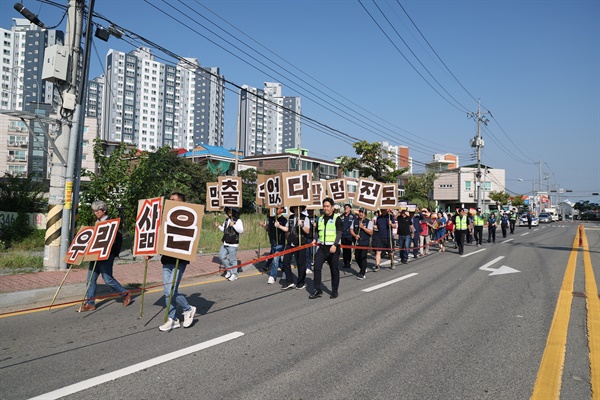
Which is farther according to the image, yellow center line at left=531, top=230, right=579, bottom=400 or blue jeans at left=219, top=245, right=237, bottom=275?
blue jeans at left=219, top=245, right=237, bottom=275

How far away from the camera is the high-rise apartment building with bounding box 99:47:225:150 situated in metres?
134

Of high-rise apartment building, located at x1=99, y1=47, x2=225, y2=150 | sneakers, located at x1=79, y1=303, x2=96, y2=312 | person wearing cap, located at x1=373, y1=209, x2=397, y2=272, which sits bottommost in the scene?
sneakers, located at x1=79, y1=303, x2=96, y2=312

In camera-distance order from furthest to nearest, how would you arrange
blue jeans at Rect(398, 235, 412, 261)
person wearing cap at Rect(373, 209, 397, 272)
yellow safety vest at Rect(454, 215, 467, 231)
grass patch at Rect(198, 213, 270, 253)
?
grass patch at Rect(198, 213, 270, 253), yellow safety vest at Rect(454, 215, 467, 231), blue jeans at Rect(398, 235, 412, 261), person wearing cap at Rect(373, 209, 397, 272)

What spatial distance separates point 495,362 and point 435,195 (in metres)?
81.0

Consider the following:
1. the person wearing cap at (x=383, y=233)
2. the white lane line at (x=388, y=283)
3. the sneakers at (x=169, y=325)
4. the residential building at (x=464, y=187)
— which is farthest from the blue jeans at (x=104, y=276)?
the residential building at (x=464, y=187)

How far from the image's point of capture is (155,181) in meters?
13.6

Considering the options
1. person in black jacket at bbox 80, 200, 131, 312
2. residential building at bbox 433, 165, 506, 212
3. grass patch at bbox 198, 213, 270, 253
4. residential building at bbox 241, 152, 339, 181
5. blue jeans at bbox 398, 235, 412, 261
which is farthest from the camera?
residential building at bbox 433, 165, 506, 212

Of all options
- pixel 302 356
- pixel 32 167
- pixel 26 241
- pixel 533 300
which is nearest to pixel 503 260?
pixel 533 300

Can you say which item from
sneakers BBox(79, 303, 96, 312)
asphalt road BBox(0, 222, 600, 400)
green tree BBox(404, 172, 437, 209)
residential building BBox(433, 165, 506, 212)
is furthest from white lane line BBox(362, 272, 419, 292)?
residential building BBox(433, 165, 506, 212)

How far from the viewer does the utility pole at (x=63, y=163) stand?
10586 mm

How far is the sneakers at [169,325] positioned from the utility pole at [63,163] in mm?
6005

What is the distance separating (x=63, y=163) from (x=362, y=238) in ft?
26.9

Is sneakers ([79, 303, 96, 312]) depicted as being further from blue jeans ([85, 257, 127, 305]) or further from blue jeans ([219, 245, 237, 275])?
blue jeans ([219, 245, 237, 275])

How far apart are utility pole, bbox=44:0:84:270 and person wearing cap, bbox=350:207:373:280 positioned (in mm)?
7513
